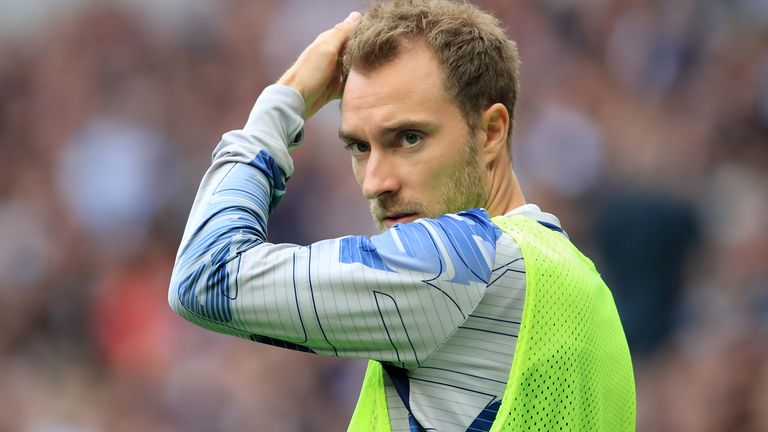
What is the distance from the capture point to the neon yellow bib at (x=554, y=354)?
6.26ft

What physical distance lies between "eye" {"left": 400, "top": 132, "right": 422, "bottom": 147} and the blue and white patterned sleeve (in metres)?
0.32

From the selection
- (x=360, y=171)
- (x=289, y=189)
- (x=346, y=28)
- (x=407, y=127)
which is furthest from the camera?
(x=289, y=189)

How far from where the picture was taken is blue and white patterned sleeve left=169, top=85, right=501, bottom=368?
1879 mm

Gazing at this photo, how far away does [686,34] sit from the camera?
539 cm

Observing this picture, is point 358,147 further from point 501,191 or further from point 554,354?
point 554,354

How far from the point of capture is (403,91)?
7.34ft

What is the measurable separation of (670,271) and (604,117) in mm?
856

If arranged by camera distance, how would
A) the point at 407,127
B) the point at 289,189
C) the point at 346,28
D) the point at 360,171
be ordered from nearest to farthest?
the point at 407,127
the point at 360,171
the point at 346,28
the point at 289,189

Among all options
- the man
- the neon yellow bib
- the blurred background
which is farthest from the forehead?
the blurred background

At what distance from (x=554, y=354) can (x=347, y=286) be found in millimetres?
404

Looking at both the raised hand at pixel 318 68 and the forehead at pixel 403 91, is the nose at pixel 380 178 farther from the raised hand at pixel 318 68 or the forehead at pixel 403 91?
the raised hand at pixel 318 68

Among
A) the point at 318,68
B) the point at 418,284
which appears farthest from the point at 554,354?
the point at 318,68

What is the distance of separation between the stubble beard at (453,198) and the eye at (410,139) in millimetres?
103

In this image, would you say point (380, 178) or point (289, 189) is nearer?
point (380, 178)
